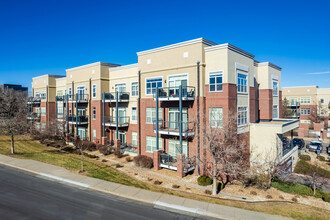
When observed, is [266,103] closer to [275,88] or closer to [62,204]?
[275,88]

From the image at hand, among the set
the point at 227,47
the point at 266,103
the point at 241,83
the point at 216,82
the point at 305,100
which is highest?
the point at 227,47

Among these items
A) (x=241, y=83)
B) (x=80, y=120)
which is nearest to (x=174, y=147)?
(x=241, y=83)

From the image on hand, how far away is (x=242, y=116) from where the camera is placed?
22.9m

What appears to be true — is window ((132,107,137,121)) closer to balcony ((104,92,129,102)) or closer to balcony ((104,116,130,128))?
balcony ((104,116,130,128))

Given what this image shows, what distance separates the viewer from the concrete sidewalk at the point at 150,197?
1160cm

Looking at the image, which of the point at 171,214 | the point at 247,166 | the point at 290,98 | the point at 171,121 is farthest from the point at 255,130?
the point at 290,98

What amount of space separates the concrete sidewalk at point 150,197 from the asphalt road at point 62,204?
0.58m

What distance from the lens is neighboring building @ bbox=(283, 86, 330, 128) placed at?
57469mm

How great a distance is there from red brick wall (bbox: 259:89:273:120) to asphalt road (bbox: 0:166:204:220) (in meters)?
22.9

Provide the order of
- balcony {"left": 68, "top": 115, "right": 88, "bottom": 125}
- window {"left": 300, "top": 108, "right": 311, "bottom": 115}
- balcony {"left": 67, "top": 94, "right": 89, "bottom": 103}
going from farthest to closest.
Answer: window {"left": 300, "top": 108, "right": 311, "bottom": 115}, balcony {"left": 67, "top": 94, "right": 89, "bottom": 103}, balcony {"left": 68, "top": 115, "right": 88, "bottom": 125}

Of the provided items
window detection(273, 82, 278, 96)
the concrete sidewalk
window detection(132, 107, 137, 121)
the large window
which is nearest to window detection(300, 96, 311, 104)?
window detection(273, 82, 278, 96)

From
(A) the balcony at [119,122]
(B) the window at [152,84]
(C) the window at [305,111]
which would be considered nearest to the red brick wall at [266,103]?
(B) the window at [152,84]

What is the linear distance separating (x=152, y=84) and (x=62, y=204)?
15.9 meters

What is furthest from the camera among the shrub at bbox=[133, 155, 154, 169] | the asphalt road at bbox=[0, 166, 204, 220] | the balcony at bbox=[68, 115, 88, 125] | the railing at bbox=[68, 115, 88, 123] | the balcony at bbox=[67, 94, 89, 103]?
the balcony at bbox=[67, 94, 89, 103]
